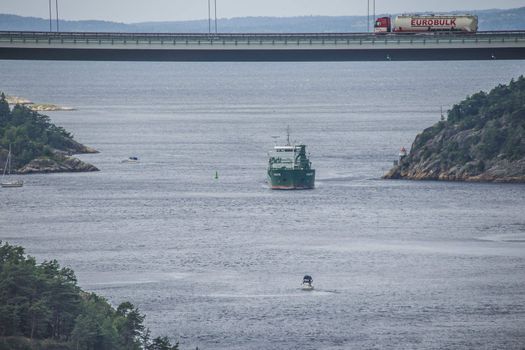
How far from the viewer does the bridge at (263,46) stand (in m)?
110

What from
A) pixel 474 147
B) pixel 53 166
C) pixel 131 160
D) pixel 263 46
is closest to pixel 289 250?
pixel 263 46

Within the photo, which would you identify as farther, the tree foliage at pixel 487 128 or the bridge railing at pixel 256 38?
the tree foliage at pixel 487 128

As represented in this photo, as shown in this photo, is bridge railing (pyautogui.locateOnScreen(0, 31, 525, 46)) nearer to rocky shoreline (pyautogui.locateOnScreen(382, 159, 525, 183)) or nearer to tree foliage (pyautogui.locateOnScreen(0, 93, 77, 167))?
rocky shoreline (pyautogui.locateOnScreen(382, 159, 525, 183))

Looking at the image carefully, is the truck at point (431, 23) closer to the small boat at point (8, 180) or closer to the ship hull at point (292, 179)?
the ship hull at point (292, 179)

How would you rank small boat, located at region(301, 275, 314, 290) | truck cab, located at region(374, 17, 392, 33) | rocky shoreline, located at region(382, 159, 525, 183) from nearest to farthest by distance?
small boat, located at region(301, 275, 314, 290), truck cab, located at region(374, 17, 392, 33), rocky shoreline, located at region(382, 159, 525, 183)

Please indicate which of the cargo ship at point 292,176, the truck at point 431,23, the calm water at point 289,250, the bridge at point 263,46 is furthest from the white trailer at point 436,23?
the cargo ship at point 292,176

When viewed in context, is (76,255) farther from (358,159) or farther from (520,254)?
(358,159)

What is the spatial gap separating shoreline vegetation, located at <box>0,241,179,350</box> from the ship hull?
72.2 meters

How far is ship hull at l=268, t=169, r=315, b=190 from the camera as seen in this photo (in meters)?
156

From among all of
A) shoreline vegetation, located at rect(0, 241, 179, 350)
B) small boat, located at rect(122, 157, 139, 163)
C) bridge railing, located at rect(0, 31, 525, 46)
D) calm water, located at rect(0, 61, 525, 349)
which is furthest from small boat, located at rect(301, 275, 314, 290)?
small boat, located at rect(122, 157, 139, 163)

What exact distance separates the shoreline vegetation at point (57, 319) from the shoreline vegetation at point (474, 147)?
249 feet

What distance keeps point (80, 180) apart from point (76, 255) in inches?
1935

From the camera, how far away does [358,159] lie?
588 ft

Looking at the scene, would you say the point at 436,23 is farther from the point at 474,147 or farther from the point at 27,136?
the point at 27,136
